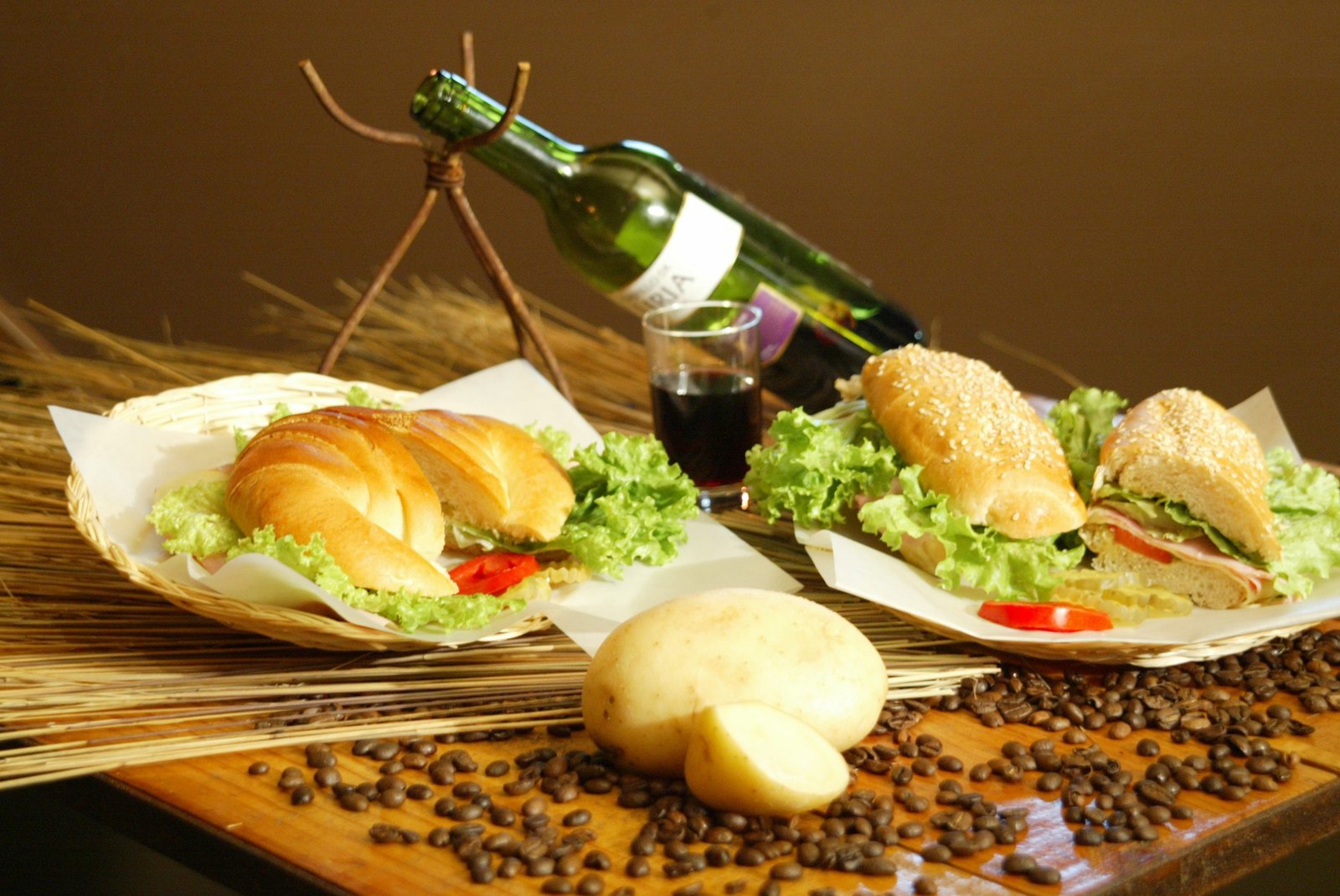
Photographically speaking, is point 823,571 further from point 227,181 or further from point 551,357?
point 227,181

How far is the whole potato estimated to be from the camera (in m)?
1.46

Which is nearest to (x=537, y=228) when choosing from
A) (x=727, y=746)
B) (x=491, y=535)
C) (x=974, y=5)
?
(x=974, y=5)

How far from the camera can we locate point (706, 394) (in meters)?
2.28

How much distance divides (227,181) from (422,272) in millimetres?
815

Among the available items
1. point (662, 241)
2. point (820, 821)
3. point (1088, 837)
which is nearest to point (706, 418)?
point (662, 241)

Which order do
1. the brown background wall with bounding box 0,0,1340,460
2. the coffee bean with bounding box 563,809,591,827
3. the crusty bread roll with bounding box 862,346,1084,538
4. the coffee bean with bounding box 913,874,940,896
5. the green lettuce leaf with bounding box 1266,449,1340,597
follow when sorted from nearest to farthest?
the coffee bean with bounding box 913,874,940,896, the coffee bean with bounding box 563,809,591,827, the green lettuce leaf with bounding box 1266,449,1340,597, the crusty bread roll with bounding box 862,346,1084,538, the brown background wall with bounding box 0,0,1340,460

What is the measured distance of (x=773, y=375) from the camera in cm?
282

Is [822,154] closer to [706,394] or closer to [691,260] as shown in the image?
[691,260]

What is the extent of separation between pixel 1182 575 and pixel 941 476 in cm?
35

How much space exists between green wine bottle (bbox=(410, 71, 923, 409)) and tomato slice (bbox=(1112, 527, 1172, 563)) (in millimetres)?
795

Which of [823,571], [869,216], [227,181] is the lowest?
[823,571]

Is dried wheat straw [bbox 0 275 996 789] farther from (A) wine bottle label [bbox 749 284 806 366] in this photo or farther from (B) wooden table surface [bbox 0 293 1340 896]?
(A) wine bottle label [bbox 749 284 806 366]

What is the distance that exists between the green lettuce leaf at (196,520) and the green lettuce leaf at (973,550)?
88cm

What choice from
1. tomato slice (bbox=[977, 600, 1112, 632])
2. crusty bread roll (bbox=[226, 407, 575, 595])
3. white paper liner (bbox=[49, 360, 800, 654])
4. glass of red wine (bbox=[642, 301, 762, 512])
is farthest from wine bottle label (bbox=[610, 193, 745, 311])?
tomato slice (bbox=[977, 600, 1112, 632])
